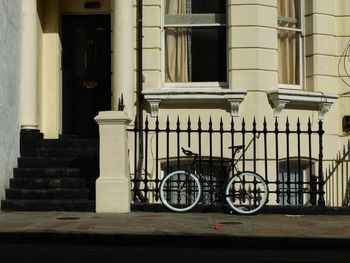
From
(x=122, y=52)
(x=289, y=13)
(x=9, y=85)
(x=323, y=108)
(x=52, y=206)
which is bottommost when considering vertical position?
(x=52, y=206)

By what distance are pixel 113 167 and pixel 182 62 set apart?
3.40 m

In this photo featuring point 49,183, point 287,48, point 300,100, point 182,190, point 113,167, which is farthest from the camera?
point 287,48

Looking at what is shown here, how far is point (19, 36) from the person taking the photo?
12.5 meters

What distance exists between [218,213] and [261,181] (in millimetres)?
949

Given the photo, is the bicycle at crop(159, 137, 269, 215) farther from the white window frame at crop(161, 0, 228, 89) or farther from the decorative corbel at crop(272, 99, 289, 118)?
the white window frame at crop(161, 0, 228, 89)

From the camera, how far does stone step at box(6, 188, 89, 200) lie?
1149cm

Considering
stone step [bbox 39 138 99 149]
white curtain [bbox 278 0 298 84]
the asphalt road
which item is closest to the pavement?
the asphalt road

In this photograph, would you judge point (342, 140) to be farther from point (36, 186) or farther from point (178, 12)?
point (36, 186)

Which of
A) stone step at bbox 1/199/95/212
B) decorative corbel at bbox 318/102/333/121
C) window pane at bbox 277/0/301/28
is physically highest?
window pane at bbox 277/0/301/28

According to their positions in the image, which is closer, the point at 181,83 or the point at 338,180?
the point at 181,83

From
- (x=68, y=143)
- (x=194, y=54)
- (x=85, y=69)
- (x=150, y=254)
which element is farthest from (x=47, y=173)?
(x=150, y=254)

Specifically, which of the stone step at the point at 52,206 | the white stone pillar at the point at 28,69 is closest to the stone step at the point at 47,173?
the stone step at the point at 52,206

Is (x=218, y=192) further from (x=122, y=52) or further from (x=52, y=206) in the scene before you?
(x=122, y=52)

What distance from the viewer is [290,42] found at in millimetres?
13953
